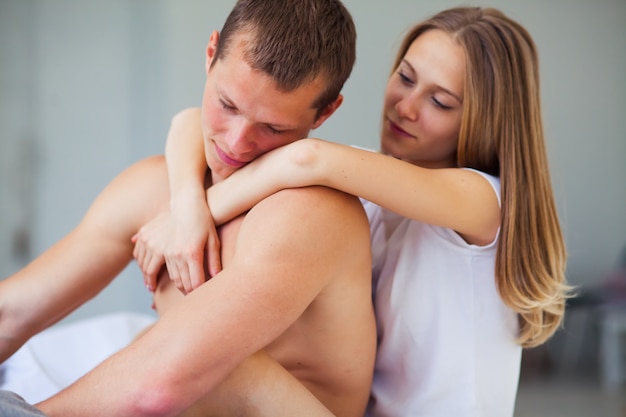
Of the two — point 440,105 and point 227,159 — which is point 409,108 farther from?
point 227,159

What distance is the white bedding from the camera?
1.61 m

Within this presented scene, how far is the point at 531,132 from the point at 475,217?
29 cm

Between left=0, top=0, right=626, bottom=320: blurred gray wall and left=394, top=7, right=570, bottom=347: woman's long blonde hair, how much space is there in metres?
1.84

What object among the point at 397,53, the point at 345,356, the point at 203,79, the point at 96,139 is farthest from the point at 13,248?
the point at 345,356

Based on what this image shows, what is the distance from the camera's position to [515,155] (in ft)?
4.97

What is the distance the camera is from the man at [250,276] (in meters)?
1.05

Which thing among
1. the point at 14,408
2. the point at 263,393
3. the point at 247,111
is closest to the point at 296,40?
the point at 247,111

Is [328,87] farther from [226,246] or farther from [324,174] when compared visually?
[226,246]

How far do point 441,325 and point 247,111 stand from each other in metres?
0.55

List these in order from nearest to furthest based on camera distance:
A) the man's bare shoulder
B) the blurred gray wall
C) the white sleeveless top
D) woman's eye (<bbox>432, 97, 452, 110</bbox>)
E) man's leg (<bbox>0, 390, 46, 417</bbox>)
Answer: man's leg (<bbox>0, 390, 46, 417</bbox>)
the man's bare shoulder
the white sleeveless top
woman's eye (<bbox>432, 97, 452, 110</bbox>)
the blurred gray wall

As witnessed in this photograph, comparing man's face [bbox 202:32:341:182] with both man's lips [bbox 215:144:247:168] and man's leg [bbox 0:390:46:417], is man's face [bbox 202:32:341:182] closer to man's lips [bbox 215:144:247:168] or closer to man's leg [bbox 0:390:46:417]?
man's lips [bbox 215:144:247:168]

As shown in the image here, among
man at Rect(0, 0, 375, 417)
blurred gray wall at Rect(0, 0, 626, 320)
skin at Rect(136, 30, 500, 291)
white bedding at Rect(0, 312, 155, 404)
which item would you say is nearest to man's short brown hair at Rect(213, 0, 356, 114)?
man at Rect(0, 0, 375, 417)

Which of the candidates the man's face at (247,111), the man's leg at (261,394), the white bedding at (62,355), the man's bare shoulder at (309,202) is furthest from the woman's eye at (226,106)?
the white bedding at (62,355)

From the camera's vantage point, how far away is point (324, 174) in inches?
46.6
